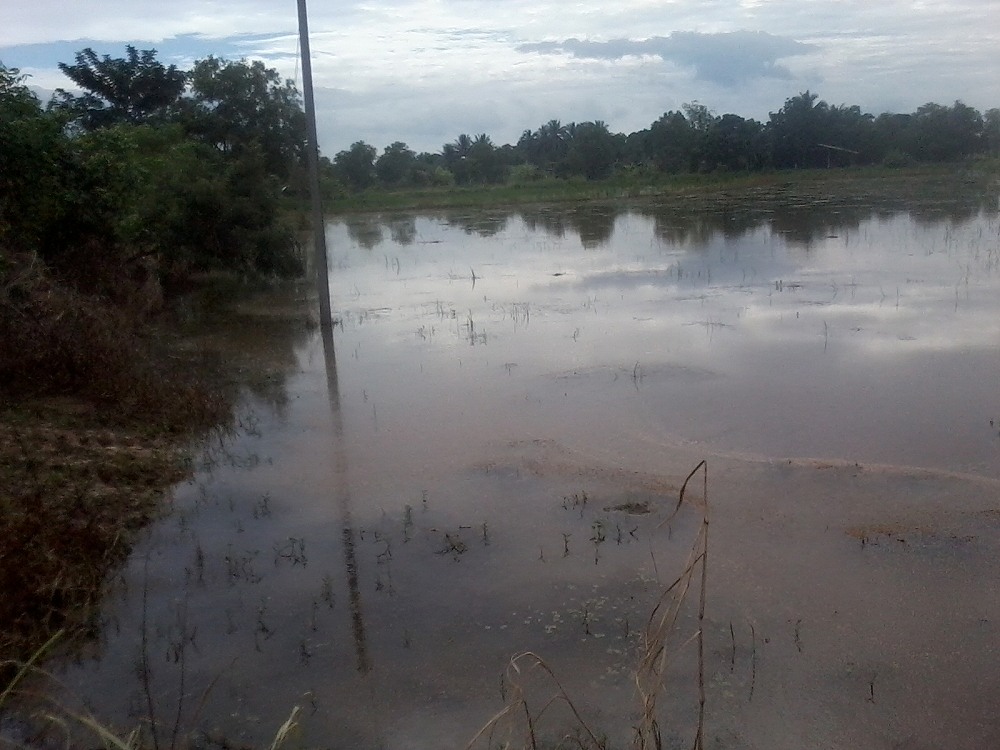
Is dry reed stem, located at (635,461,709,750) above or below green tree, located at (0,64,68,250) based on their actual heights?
below

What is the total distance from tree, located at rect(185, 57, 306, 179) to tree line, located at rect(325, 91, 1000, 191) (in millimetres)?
19330

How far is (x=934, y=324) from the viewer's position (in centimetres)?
1174

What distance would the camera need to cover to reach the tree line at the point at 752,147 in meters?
52.5

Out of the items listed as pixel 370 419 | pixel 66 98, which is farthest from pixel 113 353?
pixel 66 98

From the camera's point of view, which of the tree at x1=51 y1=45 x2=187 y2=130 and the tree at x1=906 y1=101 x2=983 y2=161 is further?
the tree at x1=906 y1=101 x2=983 y2=161

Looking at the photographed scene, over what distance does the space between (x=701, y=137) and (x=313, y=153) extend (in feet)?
152

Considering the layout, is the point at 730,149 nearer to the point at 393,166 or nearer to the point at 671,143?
the point at 671,143

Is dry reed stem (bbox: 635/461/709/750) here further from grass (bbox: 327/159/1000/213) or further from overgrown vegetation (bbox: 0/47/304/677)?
grass (bbox: 327/159/1000/213)

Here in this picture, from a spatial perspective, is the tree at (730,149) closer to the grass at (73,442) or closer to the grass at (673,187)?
the grass at (673,187)

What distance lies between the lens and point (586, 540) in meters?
5.71

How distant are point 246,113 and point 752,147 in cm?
3197

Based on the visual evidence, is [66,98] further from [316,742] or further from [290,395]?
[316,742]

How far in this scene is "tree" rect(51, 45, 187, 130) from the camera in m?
34.1

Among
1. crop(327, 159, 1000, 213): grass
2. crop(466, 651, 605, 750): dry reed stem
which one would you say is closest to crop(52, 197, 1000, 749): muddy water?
crop(466, 651, 605, 750): dry reed stem
